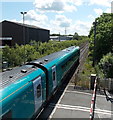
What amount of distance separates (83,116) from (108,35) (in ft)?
65.2

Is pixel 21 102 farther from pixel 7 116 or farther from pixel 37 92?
pixel 37 92

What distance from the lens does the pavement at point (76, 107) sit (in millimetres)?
10594

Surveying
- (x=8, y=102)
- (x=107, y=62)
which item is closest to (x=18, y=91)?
(x=8, y=102)

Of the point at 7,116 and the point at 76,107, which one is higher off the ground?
the point at 7,116

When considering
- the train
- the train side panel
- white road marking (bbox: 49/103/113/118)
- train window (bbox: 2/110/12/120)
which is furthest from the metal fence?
train window (bbox: 2/110/12/120)

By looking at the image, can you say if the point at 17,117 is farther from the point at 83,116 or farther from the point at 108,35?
the point at 108,35

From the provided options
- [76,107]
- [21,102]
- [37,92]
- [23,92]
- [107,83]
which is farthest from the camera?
[107,83]

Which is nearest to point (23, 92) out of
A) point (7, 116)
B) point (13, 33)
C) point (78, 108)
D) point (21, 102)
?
point (21, 102)

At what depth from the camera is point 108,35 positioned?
90.4 ft

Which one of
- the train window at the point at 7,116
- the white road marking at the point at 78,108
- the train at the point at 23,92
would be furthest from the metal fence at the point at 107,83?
the train window at the point at 7,116

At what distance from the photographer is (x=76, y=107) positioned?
11828 mm

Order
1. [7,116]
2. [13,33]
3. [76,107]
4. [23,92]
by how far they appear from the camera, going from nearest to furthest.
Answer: [7,116] < [23,92] < [76,107] < [13,33]

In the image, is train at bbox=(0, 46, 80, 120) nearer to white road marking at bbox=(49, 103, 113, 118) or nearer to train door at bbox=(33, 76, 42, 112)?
train door at bbox=(33, 76, 42, 112)

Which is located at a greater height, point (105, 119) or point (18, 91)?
point (18, 91)
